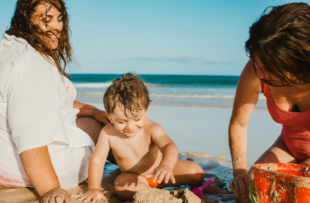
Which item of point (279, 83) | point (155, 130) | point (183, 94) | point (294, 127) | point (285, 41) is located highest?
point (285, 41)

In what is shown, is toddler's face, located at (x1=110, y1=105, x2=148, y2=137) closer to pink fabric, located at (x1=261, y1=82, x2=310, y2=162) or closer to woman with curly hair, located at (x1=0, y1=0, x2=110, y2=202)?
woman with curly hair, located at (x1=0, y1=0, x2=110, y2=202)

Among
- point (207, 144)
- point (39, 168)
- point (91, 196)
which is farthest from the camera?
point (207, 144)

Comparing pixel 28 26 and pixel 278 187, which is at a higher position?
pixel 28 26

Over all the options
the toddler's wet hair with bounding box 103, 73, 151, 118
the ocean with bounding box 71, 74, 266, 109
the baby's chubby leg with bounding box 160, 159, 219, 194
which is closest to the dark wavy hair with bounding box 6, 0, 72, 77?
the toddler's wet hair with bounding box 103, 73, 151, 118

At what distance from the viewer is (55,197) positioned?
1665 mm

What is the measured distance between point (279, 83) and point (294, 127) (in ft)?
2.31

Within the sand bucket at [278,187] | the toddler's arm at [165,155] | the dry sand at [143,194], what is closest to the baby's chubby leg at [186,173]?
the dry sand at [143,194]

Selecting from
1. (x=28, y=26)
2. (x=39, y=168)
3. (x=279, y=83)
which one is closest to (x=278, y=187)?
(x=279, y=83)

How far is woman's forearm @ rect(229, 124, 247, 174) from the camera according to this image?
6.40 ft

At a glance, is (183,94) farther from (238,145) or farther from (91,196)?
(91,196)

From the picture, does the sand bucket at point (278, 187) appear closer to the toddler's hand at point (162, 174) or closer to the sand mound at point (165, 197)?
the sand mound at point (165, 197)

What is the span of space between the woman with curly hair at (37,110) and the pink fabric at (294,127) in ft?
4.99

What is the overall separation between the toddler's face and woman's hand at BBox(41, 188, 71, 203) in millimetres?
623

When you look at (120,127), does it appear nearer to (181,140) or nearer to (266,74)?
(266,74)
